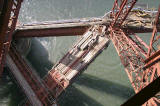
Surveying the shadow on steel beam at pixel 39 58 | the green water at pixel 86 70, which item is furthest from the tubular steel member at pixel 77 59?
the shadow on steel beam at pixel 39 58

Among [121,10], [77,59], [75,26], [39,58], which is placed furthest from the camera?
[39,58]

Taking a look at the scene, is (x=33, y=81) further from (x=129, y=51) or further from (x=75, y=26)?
(x=129, y=51)

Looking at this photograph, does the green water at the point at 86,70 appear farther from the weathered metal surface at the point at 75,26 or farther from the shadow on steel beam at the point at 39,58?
the weathered metal surface at the point at 75,26

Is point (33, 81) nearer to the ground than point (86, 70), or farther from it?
farther from it

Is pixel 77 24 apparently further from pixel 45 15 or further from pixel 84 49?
pixel 45 15

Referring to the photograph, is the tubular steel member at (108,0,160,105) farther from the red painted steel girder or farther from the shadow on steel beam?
the shadow on steel beam

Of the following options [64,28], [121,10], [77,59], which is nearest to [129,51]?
[121,10]

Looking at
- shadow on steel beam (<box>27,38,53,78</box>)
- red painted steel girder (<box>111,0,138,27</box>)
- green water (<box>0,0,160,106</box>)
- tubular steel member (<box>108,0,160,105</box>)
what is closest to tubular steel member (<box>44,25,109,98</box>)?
tubular steel member (<box>108,0,160,105</box>)
